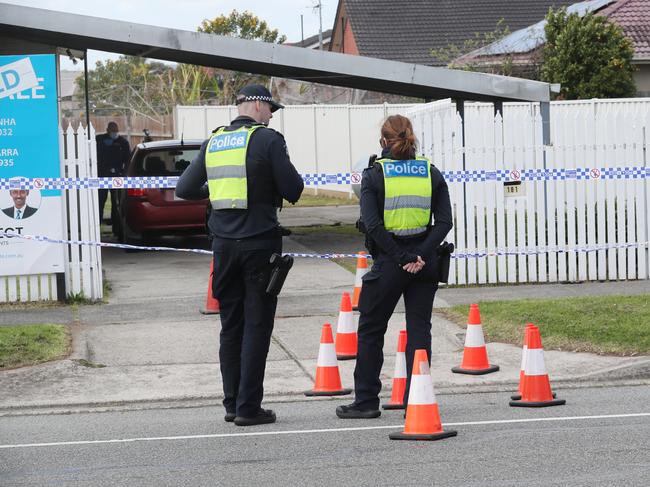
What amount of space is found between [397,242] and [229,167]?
115 cm

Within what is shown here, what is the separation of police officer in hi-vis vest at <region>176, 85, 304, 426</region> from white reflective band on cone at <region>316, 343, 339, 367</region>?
2.88 feet

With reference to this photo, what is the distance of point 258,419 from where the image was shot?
7594 millimetres

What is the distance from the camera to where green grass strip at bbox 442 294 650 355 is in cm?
992

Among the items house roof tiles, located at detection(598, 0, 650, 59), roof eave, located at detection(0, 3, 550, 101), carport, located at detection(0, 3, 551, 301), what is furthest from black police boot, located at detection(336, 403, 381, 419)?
house roof tiles, located at detection(598, 0, 650, 59)

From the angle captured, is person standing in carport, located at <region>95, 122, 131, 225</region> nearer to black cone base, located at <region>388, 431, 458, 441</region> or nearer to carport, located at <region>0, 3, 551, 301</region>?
carport, located at <region>0, 3, 551, 301</region>

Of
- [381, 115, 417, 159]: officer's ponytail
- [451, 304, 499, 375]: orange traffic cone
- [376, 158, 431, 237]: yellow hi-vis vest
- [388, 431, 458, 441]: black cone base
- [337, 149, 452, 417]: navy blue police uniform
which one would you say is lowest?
[388, 431, 458, 441]: black cone base

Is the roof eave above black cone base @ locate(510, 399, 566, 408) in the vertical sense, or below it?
above

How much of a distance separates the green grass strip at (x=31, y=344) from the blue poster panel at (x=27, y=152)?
1663mm

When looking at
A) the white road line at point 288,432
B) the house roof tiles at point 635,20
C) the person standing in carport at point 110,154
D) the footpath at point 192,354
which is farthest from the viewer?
the house roof tiles at point 635,20

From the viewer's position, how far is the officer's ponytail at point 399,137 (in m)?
7.34

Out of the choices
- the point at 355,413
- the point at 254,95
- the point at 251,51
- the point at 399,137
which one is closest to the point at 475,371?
the point at 355,413

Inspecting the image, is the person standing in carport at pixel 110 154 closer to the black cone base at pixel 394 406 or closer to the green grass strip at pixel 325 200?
the green grass strip at pixel 325 200

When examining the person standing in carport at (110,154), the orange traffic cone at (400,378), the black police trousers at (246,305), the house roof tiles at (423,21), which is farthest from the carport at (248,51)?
the house roof tiles at (423,21)

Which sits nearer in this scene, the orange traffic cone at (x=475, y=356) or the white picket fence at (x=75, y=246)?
the orange traffic cone at (x=475, y=356)
